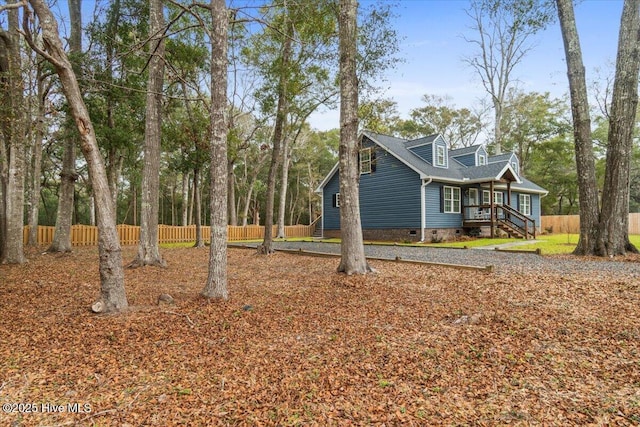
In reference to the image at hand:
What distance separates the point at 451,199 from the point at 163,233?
16.8m

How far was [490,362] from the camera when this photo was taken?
3029 mm

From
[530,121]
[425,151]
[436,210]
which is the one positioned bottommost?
[436,210]

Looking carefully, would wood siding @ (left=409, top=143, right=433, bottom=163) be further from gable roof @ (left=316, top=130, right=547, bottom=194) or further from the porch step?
the porch step

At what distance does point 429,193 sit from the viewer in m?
16.8

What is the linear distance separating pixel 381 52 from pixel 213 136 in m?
5.79

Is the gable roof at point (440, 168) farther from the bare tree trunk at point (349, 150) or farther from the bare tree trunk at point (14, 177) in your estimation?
the bare tree trunk at point (14, 177)

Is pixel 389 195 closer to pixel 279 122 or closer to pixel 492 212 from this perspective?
pixel 492 212

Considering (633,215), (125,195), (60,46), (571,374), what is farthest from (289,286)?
(125,195)

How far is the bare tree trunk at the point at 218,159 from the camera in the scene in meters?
4.95

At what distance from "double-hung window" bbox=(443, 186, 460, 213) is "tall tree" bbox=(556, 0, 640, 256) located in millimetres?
7404

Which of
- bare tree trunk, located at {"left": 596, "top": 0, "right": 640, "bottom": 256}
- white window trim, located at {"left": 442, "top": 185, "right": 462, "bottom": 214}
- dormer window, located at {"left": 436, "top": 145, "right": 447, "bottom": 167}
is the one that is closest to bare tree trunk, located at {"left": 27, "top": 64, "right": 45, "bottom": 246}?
white window trim, located at {"left": 442, "top": 185, "right": 462, "bottom": 214}

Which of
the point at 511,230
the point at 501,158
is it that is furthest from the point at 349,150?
the point at 501,158

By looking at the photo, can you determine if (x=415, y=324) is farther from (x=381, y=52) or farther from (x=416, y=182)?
(x=416, y=182)

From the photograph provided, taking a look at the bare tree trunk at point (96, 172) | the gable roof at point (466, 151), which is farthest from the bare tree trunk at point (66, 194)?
the gable roof at point (466, 151)
